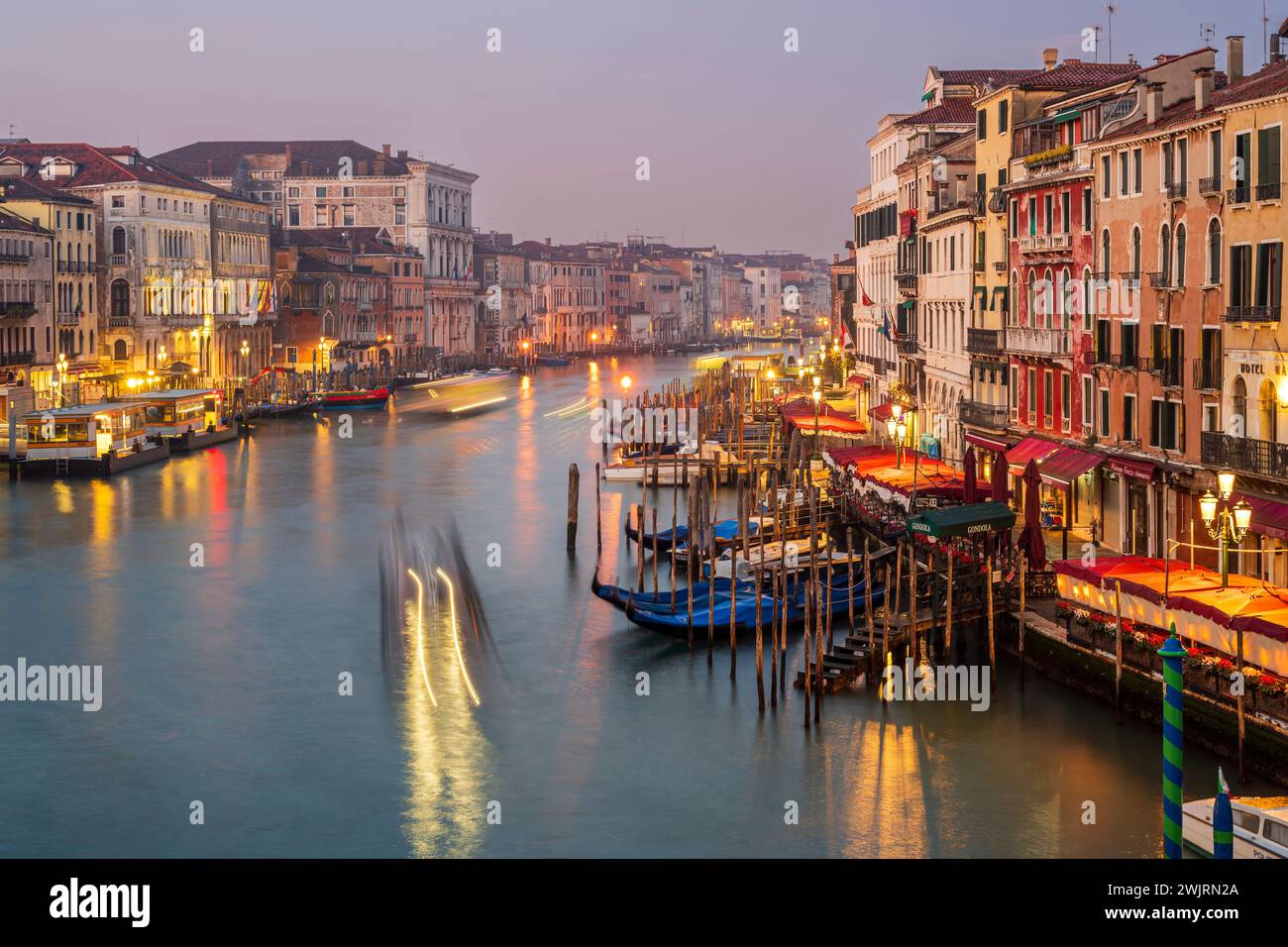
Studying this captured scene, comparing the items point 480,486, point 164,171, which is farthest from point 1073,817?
point 164,171

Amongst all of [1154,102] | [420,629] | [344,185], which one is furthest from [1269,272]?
[344,185]

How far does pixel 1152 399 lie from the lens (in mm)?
21969

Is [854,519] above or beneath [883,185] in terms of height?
beneath

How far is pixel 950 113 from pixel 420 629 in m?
21.1

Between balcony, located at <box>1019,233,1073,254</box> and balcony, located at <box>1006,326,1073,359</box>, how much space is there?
117cm

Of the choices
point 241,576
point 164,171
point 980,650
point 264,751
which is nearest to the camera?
point 264,751

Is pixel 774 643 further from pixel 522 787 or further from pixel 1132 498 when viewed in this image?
pixel 1132 498

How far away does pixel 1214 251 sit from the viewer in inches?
797

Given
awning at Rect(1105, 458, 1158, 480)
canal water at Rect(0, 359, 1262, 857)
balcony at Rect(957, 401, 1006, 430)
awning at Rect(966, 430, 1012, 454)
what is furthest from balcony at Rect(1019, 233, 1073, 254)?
canal water at Rect(0, 359, 1262, 857)

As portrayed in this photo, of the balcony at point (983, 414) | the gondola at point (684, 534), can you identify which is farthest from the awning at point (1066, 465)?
the gondola at point (684, 534)

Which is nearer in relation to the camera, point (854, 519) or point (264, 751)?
point (264, 751)

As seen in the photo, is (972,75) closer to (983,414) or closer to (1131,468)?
(983,414)

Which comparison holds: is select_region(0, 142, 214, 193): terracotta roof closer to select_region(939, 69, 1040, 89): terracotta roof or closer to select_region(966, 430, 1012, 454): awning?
select_region(939, 69, 1040, 89): terracotta roof
